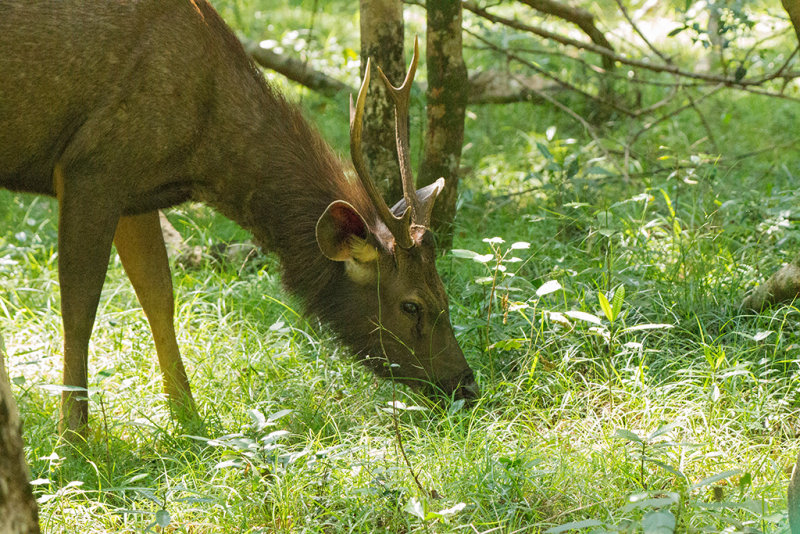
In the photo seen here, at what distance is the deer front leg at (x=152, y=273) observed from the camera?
455cm

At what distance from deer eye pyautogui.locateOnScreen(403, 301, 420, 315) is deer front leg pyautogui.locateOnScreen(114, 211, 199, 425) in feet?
3.90

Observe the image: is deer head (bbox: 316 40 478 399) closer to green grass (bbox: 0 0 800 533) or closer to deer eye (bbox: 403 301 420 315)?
deer eye (bbox: 403 301 420 315)

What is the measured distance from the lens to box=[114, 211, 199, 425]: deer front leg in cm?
455

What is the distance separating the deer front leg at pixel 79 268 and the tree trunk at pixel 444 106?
2.17 meters

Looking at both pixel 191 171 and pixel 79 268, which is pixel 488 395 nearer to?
pixel 191 171

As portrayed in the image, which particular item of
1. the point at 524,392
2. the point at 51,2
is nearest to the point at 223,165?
the point at 51,2

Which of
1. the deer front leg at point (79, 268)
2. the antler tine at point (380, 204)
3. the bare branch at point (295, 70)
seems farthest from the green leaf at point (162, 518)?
the bare branch at point (295, 70)

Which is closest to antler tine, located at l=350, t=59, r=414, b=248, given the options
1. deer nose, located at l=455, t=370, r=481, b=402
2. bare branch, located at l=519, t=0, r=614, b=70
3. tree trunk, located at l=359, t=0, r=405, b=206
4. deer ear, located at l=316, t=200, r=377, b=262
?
deer ear, located at l=316, t=200, r=377, b=262

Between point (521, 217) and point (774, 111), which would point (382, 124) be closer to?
point (521, 217)

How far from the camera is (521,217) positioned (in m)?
6.18

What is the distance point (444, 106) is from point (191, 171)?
6.21 feet

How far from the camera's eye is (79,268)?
4035mm

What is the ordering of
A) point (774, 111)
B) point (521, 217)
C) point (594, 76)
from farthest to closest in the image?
point (774, 111), point (594, 76), point (521, 217)

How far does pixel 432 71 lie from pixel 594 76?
293cm
